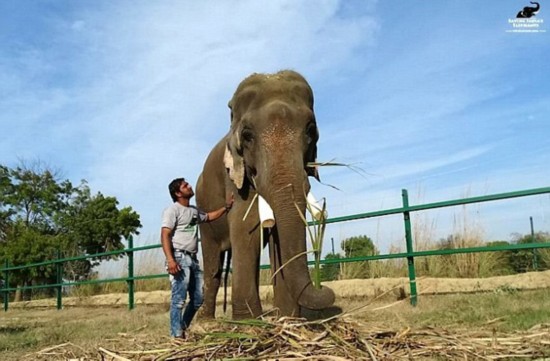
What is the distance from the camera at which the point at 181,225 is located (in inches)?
241

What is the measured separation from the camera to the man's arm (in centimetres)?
584

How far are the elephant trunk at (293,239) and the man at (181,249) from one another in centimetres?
150

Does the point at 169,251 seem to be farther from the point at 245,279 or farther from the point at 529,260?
the point at 529,260

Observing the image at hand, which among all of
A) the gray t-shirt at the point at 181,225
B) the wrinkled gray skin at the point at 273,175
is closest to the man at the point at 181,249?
the gray t-shirt at the point at 181,225

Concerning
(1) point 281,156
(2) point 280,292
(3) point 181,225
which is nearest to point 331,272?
(3) point 181,225

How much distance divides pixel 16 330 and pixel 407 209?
22.1 ft

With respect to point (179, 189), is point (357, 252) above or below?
below

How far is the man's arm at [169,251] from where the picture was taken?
5.84 meters

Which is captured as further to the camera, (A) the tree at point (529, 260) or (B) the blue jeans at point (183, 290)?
(A) the tree at point (529, 260)

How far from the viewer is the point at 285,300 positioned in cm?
503

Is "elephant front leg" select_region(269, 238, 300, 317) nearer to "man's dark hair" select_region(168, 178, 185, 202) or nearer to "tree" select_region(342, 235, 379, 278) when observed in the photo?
"man's dark hair" select_region(168, 178, 185, 202)

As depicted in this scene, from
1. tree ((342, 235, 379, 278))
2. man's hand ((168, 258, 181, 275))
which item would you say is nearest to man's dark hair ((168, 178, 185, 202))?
man's hand ((168, 258, 181, 275))

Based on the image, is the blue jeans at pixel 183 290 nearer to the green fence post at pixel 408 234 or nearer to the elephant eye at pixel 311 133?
the elephant eye at pixel 311 133

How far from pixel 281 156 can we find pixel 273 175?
7.6 inches
